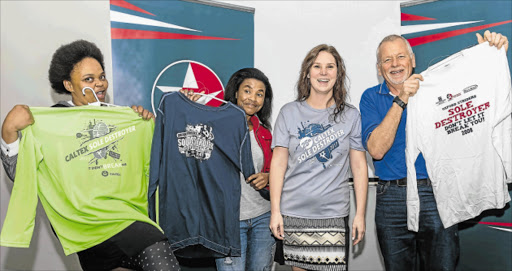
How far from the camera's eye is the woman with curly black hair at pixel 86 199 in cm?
189

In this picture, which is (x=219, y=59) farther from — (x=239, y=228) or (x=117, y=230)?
(x=117, y=230)

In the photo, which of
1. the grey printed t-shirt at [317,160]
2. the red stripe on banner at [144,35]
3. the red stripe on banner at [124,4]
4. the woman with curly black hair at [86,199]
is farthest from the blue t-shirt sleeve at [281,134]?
the red stripe on banner at [124,4]

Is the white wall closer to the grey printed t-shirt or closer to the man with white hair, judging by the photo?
the man with white hair

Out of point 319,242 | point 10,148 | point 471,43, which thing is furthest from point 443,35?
point 10,148

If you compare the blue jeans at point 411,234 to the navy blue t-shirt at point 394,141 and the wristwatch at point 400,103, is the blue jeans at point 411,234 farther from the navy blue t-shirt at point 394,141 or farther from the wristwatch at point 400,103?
the wristwatch at point 400,103

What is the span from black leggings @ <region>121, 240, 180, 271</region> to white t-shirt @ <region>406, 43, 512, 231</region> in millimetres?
1426

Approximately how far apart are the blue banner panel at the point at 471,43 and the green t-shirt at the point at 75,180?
226cm

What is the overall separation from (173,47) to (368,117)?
1.83 metres

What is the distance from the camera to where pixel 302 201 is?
7.03 ft

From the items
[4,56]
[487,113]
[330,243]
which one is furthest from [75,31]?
[487,113]

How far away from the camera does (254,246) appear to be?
2.46 meters

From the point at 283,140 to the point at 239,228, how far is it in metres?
0.59

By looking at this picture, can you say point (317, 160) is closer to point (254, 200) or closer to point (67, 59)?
point (254, 200)

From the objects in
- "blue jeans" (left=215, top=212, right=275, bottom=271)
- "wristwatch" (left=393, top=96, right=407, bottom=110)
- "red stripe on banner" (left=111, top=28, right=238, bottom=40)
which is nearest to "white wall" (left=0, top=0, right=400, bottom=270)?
"red stripe on banner" (left=111, top=28, right=238, bottom=40)
